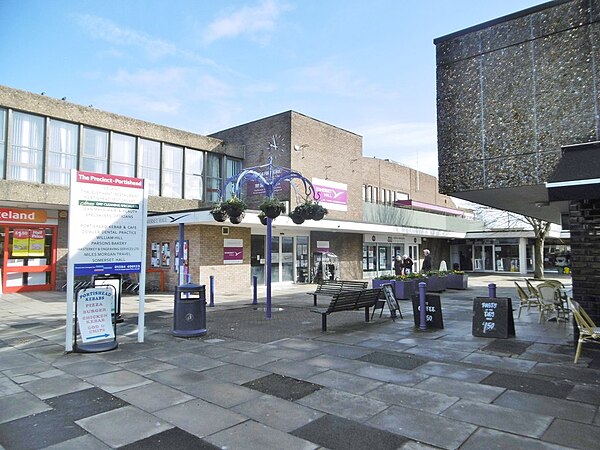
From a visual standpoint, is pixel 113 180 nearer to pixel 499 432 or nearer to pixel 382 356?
pixel 382 356

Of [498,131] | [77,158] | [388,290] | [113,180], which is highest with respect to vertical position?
[77,158]

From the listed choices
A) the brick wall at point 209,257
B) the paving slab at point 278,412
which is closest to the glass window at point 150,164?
the brick wall at point 209,257

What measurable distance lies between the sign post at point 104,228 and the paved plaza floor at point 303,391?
140 centimetres

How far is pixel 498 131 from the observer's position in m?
7.96

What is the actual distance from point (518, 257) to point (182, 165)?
2521 cm

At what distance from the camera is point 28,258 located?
1752cm

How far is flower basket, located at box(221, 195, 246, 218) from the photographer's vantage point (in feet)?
35.7

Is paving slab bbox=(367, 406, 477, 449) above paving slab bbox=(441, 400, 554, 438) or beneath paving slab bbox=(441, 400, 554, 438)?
beneath

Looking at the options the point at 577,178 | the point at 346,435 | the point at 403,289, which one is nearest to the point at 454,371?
the point at 346,435

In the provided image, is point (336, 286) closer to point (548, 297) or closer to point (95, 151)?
point (548, 297)

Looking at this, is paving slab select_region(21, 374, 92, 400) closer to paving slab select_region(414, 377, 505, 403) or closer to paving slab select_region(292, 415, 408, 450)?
paving slab select_region(292, 415, 408, 450)

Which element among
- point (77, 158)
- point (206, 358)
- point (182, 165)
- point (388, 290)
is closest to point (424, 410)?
point (206, 358)

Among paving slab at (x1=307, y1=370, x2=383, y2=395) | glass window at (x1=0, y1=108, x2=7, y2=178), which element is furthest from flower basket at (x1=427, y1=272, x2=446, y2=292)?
glass window at (x1=0, y1=108, x2=7, y2=178)

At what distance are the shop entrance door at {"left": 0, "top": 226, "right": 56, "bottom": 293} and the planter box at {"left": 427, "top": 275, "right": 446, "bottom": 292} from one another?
51.0 feet
